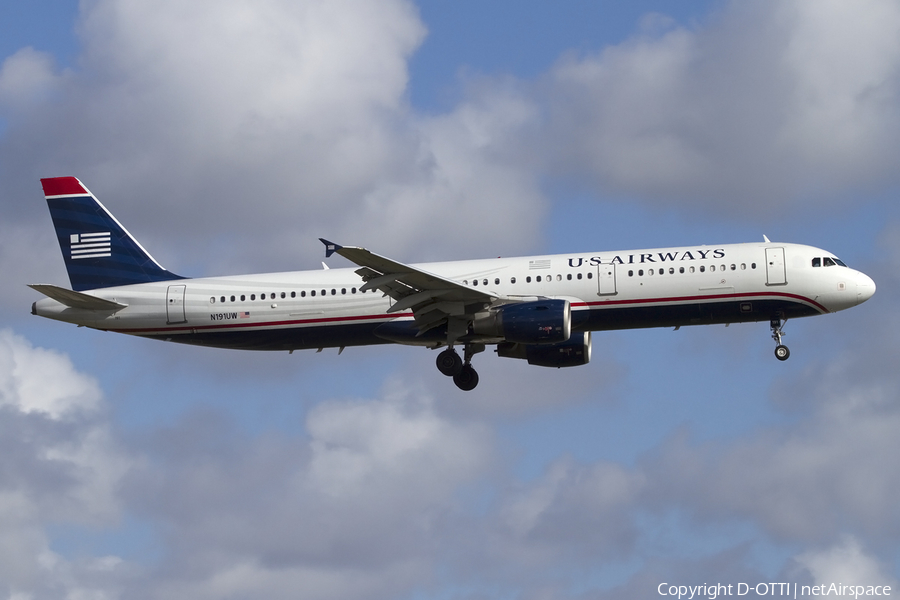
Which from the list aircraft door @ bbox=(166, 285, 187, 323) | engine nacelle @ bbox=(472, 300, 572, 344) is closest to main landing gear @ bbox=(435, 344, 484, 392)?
engine nacelle @ bbox=(472, 300, 572, 344)

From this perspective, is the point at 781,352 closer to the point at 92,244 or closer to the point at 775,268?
the point at 775,268

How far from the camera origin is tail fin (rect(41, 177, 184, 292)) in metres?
50.1

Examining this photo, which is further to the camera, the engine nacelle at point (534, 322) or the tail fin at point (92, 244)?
the tail fin at point (92, 244)

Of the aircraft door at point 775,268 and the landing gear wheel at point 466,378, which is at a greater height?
the aircraft door at point 775,268

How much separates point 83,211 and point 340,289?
13.2 meters

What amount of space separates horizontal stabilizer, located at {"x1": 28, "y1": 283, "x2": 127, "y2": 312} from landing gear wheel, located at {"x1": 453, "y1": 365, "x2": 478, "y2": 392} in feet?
45.9

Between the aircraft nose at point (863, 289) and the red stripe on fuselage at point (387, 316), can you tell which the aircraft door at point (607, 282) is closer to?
the red stripe on fuselage at point (387, 316)

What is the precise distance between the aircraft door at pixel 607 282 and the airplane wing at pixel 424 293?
3848mm

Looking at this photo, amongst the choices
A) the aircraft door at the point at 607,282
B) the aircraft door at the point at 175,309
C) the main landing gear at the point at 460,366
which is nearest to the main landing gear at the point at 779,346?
the aircraft door at the point at 607,282

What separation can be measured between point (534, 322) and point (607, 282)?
3.44m

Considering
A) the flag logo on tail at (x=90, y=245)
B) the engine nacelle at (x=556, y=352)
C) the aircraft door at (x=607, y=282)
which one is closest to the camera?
the aircraft door at (x=607, y=282)

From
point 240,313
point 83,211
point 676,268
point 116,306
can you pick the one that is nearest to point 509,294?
point 676,268

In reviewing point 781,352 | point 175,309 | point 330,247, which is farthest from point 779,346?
point 175,309

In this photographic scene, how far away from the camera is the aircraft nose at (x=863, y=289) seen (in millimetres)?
44094
